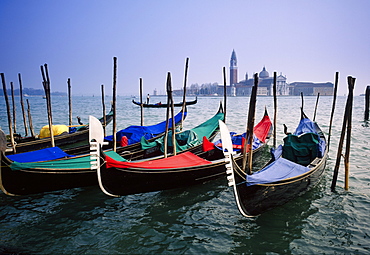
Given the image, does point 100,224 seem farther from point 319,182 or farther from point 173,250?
point 319,182

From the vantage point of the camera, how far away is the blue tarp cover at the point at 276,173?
10.5ft

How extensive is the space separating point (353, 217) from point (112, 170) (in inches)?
121

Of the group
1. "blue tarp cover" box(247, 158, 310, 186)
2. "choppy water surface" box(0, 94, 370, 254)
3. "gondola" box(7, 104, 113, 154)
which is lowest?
"choppy water surface" box(0, 94, 370, 254)

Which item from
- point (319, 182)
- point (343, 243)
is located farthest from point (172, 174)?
point (319, 182)

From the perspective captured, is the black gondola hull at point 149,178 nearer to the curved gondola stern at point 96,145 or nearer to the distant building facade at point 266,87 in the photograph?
the curved gondola stern at point 96,145

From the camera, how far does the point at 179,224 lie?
3512 mm

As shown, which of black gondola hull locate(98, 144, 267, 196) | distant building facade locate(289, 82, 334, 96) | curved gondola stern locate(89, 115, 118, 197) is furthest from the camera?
distant building facade locate(289, 82, 334, 96)

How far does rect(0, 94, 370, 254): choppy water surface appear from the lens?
3.03m

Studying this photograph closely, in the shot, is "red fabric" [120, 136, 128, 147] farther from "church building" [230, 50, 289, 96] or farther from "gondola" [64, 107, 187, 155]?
"church building" [230, 50, 289, 96]

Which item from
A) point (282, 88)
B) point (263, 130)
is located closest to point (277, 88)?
point (282, 88)

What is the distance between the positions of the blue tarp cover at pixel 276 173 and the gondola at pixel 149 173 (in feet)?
3.64

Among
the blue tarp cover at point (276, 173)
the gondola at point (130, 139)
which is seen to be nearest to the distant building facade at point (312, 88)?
the gondola at point (130, 139)

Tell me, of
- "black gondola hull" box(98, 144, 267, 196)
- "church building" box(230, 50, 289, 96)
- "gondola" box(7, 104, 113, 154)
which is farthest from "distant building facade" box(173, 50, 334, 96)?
"black gondola hull" box(98, 144, 267, 196)

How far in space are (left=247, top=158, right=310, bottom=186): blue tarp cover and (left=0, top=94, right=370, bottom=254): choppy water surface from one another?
1.69ft
